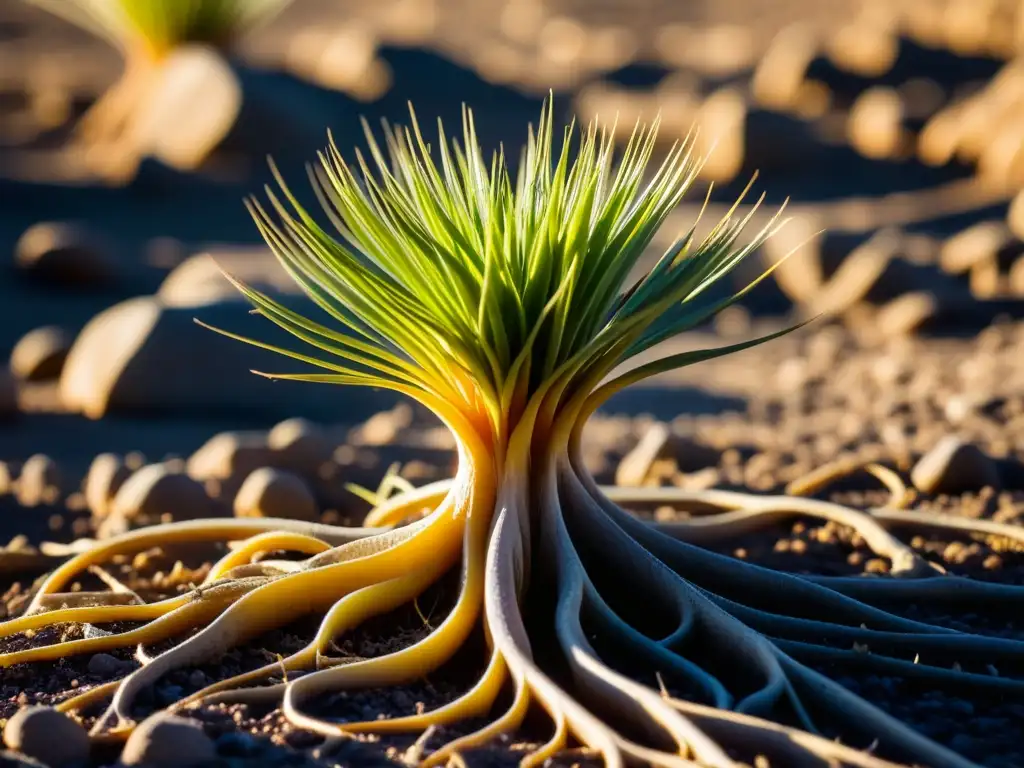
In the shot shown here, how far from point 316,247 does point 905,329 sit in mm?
5823

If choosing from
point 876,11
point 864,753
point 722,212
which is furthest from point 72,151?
point 864,753

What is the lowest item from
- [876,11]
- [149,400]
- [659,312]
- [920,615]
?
A: [149,400]

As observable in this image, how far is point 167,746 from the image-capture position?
2.31m

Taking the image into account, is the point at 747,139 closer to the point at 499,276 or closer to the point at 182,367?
the point at 182,367

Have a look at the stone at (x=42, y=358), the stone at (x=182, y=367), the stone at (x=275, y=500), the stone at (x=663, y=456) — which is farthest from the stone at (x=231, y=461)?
the stone at (x=42, y=358)

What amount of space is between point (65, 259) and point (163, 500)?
Result: 17.2 ft

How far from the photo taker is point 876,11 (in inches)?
674

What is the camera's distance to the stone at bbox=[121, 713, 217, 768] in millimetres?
2301

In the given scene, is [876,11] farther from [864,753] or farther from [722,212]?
[864,753]

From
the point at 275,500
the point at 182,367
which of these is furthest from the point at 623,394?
the point at 275,500

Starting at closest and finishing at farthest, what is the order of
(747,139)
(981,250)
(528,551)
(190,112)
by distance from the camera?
(528,551), (981,250), (747,139), (190,112)

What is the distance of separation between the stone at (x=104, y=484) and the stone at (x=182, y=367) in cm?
183

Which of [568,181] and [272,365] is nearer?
[568,181]

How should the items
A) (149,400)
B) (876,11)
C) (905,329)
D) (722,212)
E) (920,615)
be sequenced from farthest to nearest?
(876,11) → (722,212) → (905,329) → (149,400) → (920,615)
